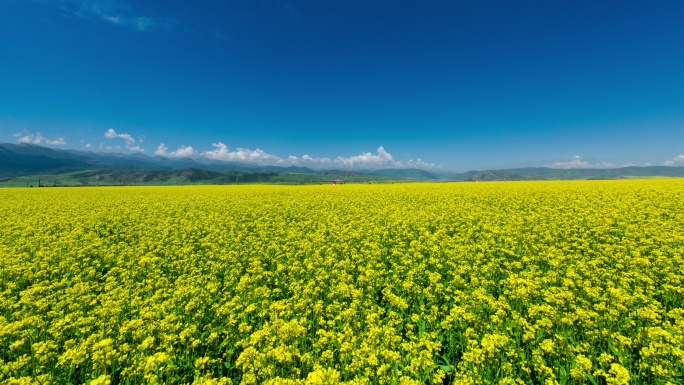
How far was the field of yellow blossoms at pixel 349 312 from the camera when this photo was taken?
4.65m

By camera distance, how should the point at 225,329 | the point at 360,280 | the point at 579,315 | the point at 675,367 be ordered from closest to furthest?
1. the point at 675,367
2. the point at 579,315
3. the point at 225,329
4. the point at 360,280

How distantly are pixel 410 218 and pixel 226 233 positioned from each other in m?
10.2

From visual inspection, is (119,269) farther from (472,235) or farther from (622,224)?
(622,224)

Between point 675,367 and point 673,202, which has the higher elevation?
point 673,202

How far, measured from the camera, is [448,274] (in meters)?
8.55

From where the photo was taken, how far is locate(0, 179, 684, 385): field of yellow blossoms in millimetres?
4652

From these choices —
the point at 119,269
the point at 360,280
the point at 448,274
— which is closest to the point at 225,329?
the point at 360,280

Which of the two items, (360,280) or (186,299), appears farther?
(360,280)

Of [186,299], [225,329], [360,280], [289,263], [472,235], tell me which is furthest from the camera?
[472,235]

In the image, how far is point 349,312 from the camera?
5859 mm

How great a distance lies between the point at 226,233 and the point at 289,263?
5.52m

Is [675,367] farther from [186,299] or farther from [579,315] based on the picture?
[186,299]

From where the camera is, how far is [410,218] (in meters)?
16.6

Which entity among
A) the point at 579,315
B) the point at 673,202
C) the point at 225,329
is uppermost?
the point at 673,202
